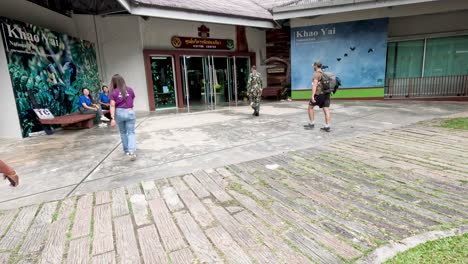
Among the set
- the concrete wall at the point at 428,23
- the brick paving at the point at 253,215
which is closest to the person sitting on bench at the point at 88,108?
the brick paving at the point at 253,215

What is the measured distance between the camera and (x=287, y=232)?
2.46 m

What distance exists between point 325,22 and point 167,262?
1186 centimetres

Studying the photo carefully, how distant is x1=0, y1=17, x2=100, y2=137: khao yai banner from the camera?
650 cm

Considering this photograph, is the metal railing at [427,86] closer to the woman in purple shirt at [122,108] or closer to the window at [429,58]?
the window at [429,58]

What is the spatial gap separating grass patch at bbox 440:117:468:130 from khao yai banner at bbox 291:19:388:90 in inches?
188

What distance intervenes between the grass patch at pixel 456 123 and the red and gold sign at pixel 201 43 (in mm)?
9001

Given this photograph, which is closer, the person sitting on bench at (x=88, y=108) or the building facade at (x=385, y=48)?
the person sitting on bench at (x=88, y=108)

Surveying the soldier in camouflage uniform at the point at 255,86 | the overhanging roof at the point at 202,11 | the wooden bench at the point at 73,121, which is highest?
the overhanging roof at the point at 202,11

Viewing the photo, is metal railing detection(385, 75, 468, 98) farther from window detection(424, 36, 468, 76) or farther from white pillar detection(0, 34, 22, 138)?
white pillar detection(0, 34, 22, 138)

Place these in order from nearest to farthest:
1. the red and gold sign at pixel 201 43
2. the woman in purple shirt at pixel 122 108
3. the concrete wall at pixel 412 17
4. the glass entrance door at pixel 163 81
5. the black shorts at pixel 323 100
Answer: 1. the woman in purple shirt at pixel 122 108
2. the black shorts at pixel 323 100
3. the concrete wall at pixel 412 17
4. the glass entrance door at pixel 163 81
5. the red and gold sign at pixel 201 43

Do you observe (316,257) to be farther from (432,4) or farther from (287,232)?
(432,4)

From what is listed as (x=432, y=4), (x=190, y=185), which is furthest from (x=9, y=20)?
A: (x=432, y=4)

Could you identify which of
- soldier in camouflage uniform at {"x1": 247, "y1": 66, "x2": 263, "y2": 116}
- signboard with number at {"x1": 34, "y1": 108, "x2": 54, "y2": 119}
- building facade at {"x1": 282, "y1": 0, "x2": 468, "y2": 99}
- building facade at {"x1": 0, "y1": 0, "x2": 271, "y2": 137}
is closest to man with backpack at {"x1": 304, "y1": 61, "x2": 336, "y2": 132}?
soldier in camouflage uniform at {"x1": 247, "y1": 66, "x2": 263, "y2": 116}

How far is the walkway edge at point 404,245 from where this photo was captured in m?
2.07
